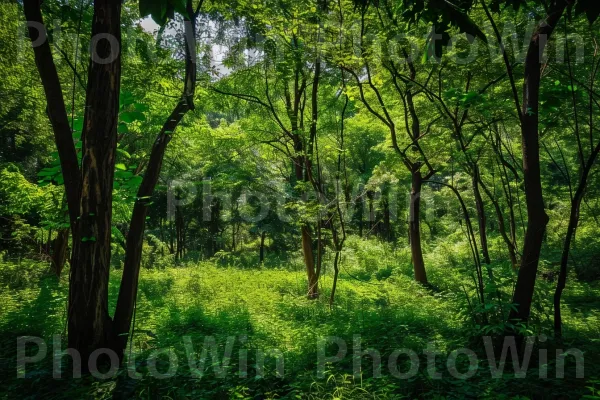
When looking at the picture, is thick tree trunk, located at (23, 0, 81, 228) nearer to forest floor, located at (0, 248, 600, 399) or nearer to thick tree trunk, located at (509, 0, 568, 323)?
forest floor, located at (0, 248, 600, 399)

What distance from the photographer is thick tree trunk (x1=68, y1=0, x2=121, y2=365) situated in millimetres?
3486

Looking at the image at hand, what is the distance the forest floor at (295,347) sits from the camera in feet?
10.4

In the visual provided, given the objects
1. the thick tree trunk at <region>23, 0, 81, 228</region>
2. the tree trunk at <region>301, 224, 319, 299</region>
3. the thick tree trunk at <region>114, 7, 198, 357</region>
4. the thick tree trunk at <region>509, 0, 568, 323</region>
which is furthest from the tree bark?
the tree trunk at <region>301, 224, 319, 299</region>

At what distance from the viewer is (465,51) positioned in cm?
615

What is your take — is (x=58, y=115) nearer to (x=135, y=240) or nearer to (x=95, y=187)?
(x=95, y=187)

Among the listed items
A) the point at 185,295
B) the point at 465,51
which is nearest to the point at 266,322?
the point at 185,295

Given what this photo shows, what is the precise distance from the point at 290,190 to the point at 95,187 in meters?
7.08

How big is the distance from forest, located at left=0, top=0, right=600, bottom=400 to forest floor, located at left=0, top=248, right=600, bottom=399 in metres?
0.03

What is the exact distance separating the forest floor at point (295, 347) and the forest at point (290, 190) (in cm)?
3

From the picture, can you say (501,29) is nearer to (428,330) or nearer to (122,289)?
(428,330)

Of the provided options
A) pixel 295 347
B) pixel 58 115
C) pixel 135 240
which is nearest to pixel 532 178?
pixel 295 347

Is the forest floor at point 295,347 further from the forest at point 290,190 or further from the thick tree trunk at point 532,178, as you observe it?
the thick tree trunk at point 532,178

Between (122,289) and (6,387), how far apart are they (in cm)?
129

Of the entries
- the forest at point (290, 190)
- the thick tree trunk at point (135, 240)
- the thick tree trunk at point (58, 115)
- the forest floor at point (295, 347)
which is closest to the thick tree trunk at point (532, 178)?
the forest at point (290, 190)
